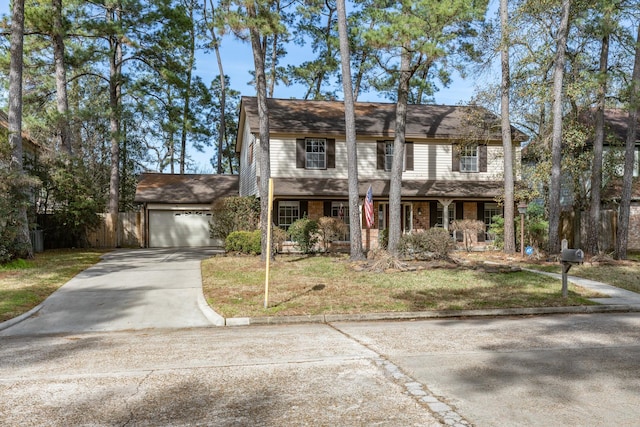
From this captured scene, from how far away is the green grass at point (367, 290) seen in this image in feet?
33.4

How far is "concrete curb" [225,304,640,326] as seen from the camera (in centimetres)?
932

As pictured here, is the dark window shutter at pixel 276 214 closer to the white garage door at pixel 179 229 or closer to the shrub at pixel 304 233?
the shrub at pixel 304 233

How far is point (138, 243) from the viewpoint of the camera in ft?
91.1

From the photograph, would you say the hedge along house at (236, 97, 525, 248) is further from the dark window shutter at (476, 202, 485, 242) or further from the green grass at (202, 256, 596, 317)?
the green grass at (202, 256, 596, 317)

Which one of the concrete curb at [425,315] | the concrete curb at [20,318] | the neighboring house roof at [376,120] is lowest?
the concrete curb at [425,315]

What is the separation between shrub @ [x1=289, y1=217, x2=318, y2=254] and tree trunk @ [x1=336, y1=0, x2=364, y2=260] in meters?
3.04

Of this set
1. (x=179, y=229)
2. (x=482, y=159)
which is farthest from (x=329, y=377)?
(x=179, y=229)

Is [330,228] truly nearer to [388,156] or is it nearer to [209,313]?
[388,156]

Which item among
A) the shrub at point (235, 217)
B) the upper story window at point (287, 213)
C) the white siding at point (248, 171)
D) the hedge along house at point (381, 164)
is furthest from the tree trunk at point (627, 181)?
the white siding at point (248, 171)

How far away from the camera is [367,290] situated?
A: 39.2ft

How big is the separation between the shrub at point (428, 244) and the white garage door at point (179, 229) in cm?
1374

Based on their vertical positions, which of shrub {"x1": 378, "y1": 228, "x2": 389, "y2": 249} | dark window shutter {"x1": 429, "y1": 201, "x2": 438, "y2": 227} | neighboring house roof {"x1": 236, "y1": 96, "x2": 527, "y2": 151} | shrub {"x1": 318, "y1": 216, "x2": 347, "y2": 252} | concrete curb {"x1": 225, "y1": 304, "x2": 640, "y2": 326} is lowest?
concrete curb {"x1": 225, "y1": 304, "x2": 640, "y2": 326}

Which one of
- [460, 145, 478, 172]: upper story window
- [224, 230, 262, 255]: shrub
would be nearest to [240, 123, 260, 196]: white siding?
[224, 230, 262, 255]: shrub

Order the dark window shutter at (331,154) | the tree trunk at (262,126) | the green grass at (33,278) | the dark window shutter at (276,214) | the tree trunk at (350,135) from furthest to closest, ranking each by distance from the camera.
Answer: the dark window shutter at (331,154) < the dark window shutter at (276,214) < the tree trunk at (262,126) < the tree trunk at (350,135) < the green grass at (33,278)
